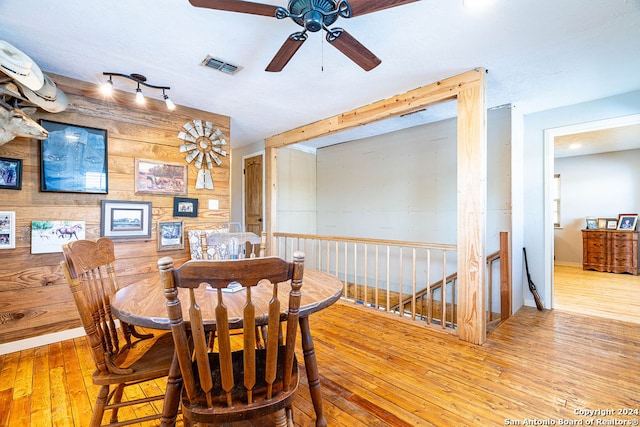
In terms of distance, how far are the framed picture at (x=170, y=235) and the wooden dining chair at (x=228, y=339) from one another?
8.02 feet

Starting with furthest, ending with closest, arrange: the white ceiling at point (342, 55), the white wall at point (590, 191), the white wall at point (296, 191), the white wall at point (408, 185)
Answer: the white wall at point (590, 191), the white wall at point (296, 191), the white wall at point (408, 185), the white ceiling at point (342, 55)

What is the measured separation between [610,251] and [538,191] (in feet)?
11.9

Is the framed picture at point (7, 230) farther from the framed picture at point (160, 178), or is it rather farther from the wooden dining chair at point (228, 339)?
the wooden dining chair at point (228, 339)

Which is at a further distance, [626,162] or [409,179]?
[626,162]

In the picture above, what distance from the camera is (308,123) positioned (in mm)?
4078

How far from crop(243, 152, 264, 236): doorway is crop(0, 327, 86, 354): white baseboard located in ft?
8.97

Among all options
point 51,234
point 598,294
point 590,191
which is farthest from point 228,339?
point 590,191

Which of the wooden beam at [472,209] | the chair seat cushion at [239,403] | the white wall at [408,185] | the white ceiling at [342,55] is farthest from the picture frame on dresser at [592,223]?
the chair seat cushion at [239,403]

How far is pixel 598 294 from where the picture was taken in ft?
13.6

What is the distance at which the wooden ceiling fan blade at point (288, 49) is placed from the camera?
1630mm

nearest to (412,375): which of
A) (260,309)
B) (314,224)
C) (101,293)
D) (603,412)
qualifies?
(603,412)

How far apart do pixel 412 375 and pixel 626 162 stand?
21.7ft

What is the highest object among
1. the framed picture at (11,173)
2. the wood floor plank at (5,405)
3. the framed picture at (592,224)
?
the framed picture at (11,173)

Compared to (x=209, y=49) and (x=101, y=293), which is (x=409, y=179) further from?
(x=101, y=293)
